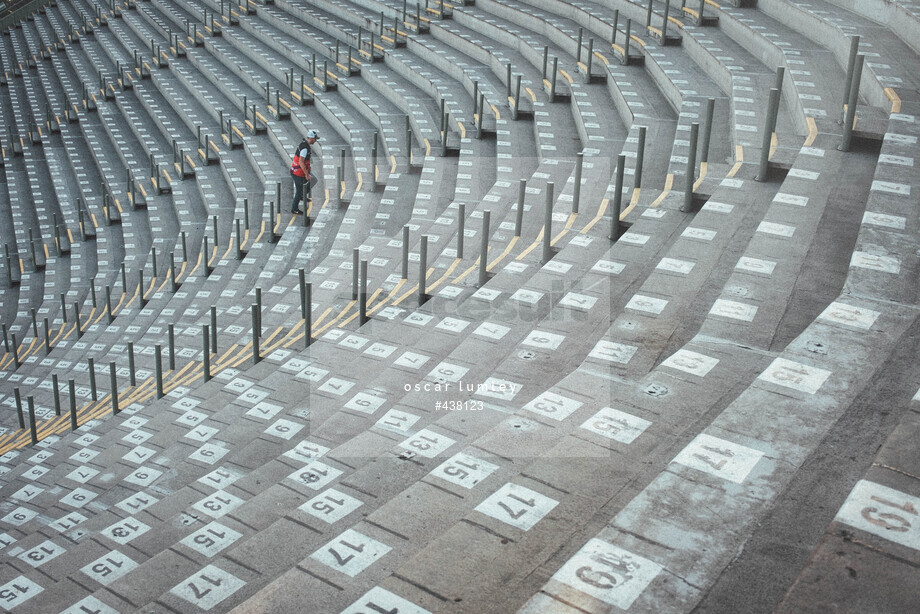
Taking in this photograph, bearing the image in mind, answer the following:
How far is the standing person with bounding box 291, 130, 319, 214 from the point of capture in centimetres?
1434

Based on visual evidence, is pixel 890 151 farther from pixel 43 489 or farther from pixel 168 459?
pixel 43 489

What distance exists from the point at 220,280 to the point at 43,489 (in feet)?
19.3

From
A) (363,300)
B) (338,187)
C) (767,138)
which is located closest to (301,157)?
(338,187)

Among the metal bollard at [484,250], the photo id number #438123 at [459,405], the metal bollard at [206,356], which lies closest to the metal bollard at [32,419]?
the metal bollard at [206,356]

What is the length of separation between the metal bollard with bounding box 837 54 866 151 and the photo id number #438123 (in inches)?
177

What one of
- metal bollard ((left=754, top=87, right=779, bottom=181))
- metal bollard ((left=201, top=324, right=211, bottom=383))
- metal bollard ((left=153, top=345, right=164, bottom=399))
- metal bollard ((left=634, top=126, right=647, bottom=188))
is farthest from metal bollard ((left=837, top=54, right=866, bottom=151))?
metal bollard ((left=153, top=345, right=164, bottom=399))

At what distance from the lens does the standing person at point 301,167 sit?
1434 centimetres

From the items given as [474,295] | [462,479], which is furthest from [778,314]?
[474,295]

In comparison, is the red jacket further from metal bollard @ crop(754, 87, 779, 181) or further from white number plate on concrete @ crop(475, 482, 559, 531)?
white number plate on concrete @ crop(475, 482, 559, 531)

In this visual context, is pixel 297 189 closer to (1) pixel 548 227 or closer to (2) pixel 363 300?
(2) pixel 363 300

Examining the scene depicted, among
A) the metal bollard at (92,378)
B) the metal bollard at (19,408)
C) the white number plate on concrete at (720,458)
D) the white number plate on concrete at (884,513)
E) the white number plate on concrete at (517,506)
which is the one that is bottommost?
the metal bollard at (19,408)

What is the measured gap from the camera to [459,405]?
5672mm

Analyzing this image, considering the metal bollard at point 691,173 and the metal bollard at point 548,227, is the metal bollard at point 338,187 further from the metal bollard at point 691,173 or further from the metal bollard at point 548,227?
the metal bollard at point 691,173

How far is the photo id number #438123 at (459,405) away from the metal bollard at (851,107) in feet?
14.7
